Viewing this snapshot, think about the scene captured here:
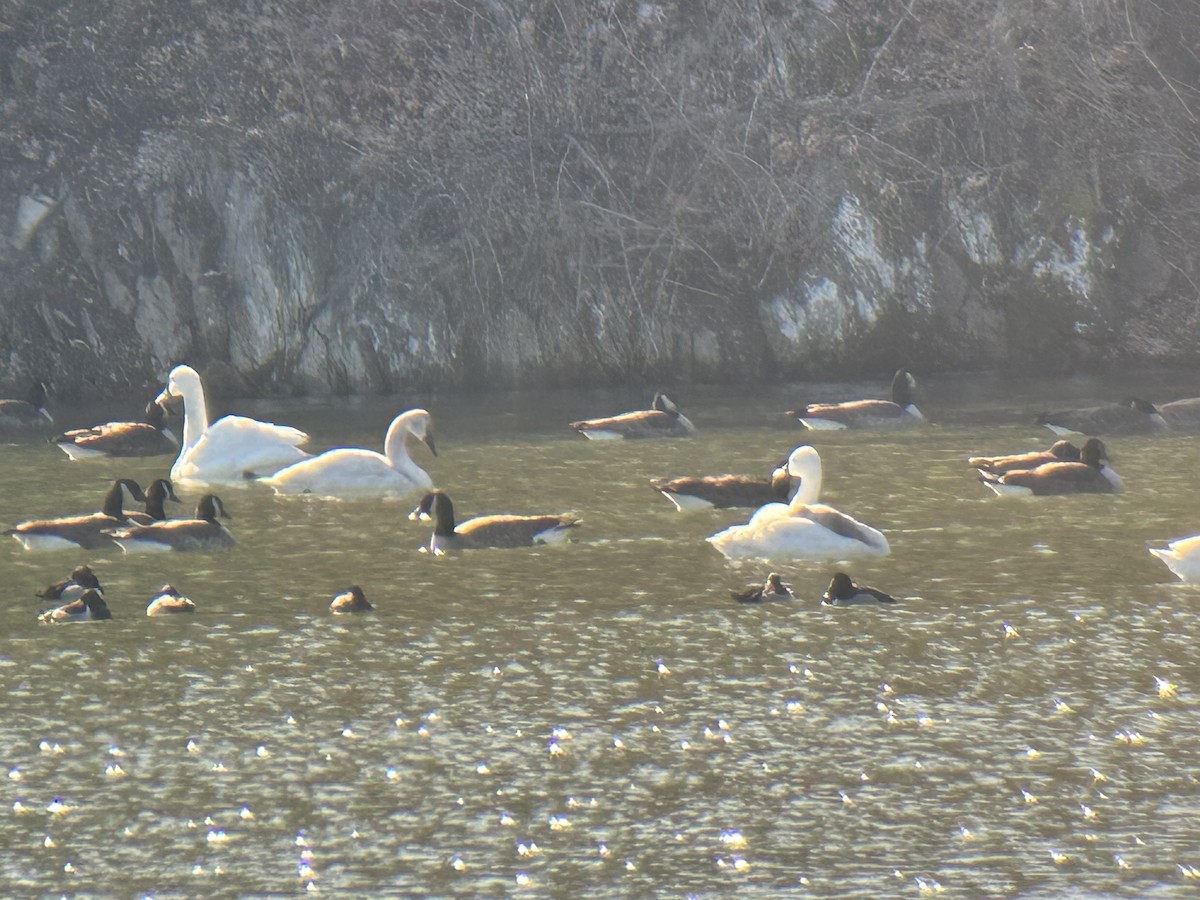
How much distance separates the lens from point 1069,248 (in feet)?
106

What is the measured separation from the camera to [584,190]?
102ft

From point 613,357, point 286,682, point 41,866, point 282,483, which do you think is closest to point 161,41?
point 613,357

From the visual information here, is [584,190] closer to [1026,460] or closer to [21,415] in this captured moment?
[21,415]

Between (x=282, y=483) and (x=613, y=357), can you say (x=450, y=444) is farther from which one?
(x=613, y=357)

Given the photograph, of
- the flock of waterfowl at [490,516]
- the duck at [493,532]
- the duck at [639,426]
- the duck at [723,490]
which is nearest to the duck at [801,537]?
the flock of waterfowl at [490,516]

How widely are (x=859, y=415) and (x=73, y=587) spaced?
12765 mm

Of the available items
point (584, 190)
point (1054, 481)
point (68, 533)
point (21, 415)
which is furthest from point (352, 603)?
point (584, 190)

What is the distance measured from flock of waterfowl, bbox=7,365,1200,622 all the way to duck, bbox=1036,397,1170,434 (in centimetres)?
2

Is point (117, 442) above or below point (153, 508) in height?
above

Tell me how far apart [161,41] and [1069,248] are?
15245 mm

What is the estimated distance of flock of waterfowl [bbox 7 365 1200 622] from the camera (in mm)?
15109

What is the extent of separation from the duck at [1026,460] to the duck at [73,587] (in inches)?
362

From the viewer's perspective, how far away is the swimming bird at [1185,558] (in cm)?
1493

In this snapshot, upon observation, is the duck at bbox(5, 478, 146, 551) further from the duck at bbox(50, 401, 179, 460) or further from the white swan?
the duck at bbox(50, 401, 179, 460)
